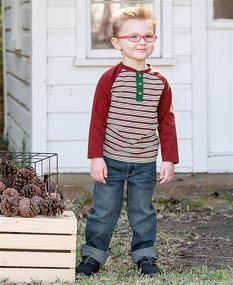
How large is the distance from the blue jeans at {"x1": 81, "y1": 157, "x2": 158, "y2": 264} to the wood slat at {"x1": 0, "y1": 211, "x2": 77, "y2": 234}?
0.96 ft

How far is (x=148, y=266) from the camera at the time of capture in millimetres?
5801

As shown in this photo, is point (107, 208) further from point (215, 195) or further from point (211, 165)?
point (211, 165)

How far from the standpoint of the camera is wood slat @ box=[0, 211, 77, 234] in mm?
5488

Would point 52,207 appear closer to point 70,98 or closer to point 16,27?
point 70,98

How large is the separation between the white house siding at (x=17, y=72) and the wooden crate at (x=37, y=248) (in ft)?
12.5

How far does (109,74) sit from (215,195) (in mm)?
3029

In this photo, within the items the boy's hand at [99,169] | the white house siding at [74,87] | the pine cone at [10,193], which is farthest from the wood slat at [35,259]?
the white house siding at [74,87]

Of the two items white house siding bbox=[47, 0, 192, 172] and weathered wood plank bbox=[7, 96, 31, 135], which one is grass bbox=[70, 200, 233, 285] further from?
weathered wood plank bbox=[7, 96, 31, 135]

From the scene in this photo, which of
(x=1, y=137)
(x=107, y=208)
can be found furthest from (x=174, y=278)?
(x=1, y=137)

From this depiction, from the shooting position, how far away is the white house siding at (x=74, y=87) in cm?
875

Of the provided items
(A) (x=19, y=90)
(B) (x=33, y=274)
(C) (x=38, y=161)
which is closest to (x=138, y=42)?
(C) (x=38, y=161)

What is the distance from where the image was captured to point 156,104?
563cm

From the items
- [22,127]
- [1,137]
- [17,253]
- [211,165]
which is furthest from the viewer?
[1,137]

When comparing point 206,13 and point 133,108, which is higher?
point 206,13
